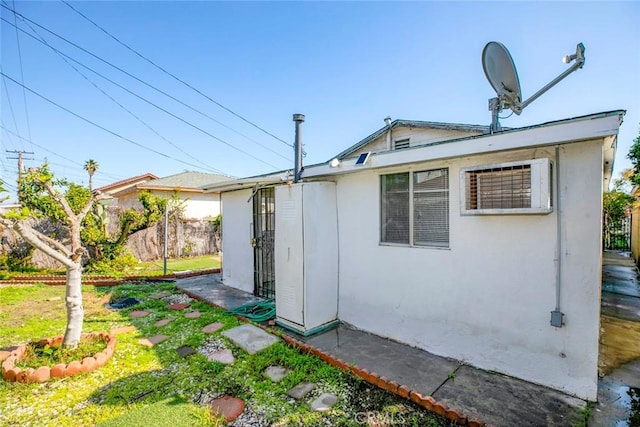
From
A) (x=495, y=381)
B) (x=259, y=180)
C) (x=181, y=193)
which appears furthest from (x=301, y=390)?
(x=181, y=193)

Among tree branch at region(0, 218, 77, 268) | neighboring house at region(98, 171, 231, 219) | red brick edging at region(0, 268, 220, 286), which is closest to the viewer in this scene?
tree branch at region(0, 218, 77, 268)

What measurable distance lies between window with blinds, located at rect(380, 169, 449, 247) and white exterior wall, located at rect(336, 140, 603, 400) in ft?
0.40

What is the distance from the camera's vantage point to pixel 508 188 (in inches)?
137

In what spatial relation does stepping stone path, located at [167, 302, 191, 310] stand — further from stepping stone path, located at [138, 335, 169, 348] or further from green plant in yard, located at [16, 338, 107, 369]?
green plant in yard, located at [16, 338, 107, 369]

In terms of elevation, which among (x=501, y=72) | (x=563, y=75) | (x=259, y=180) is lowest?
(x=259, y=180)

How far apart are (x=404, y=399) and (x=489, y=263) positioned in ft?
6.57

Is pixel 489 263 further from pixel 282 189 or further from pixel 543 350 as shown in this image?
pixel 282 189

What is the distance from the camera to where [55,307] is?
21.3 feet

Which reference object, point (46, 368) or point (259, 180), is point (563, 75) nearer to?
point (259, 180)

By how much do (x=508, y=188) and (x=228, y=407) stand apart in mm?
4143

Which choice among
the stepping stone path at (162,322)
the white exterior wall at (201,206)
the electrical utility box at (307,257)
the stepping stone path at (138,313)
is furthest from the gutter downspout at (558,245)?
the white exterior wall at (201,206)

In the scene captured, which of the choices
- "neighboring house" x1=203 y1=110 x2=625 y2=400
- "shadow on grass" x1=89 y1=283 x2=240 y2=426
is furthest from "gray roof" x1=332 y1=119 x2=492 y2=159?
"shadow on grass" x1=89 y1=283 x2=240 y2=426

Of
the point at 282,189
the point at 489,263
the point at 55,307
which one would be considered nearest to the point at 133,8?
the point at 282,189

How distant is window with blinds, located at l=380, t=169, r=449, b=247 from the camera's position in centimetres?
423
